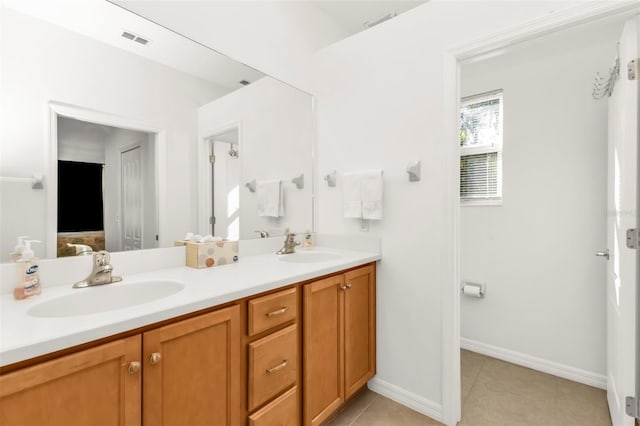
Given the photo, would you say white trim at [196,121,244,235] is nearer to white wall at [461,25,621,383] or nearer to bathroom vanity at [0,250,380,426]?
bathroom vanity at [0,250,380,426]

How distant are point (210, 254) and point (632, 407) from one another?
208cm

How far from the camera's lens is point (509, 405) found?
5.95ft

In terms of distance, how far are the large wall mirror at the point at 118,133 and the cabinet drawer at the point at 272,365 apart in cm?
73

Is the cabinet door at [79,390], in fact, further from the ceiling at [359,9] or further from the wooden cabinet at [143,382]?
the ceiling at [359,9]

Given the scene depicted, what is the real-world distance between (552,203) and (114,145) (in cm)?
278

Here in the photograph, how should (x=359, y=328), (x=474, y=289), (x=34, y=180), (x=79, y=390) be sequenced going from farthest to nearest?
(x=474, y=289) → (x=359, y=328) → (x=34, y=180) → (x=79, y=390)

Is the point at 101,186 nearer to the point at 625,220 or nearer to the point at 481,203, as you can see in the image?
the point at 625,220

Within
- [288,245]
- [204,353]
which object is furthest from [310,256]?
[204,353]

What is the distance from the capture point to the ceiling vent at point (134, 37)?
135cm

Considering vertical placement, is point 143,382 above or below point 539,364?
above

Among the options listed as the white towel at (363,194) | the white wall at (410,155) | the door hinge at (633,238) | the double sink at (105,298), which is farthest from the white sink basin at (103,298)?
the door hinge at (633,238)

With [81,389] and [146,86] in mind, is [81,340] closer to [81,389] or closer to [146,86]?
[81,389]

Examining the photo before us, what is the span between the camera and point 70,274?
118cm

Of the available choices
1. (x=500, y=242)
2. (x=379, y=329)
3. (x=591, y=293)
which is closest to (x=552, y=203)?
(x=500, y=242)
